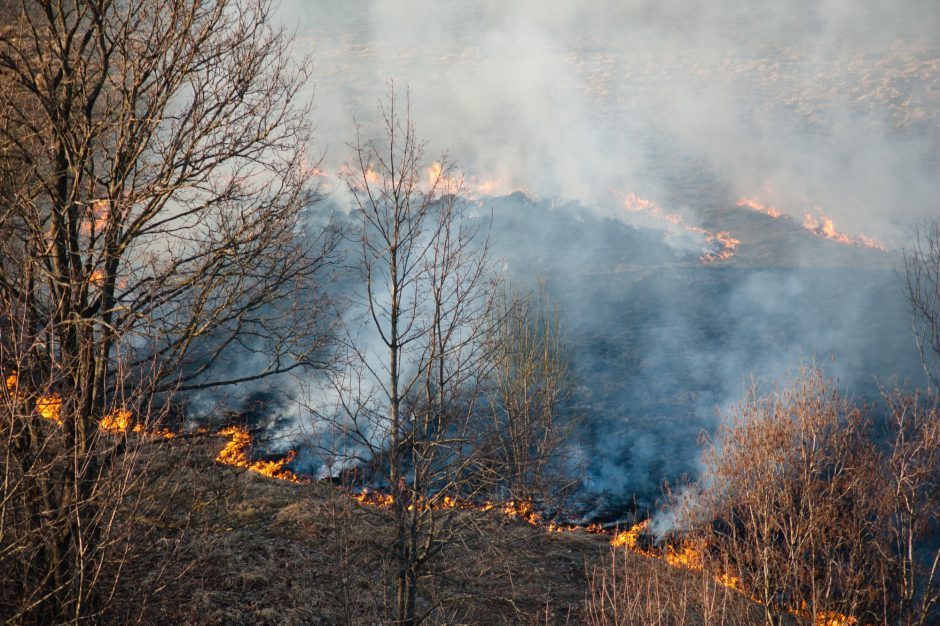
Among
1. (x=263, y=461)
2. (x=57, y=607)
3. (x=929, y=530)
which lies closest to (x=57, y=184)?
(x=57, y=607)

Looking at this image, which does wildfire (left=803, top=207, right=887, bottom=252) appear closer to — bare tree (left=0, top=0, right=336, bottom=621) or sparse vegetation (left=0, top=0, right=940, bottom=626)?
sparse vegetation (left=0, top=0, right=940, bottom=626)

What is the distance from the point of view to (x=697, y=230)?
40.1m

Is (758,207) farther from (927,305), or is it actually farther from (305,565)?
(305,565)

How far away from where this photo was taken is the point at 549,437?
15.8 m

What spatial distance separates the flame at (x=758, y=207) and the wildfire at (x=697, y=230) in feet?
16.5

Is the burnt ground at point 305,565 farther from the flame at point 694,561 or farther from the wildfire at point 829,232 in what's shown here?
the wildfire at point 829,232

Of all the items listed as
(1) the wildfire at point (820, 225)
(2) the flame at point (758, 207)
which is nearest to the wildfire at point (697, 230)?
(2) the flame at point (758, 207)

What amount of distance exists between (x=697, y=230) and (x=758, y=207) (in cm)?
651

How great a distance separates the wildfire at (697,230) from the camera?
1458 inches

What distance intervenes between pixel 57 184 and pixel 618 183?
44.2 m

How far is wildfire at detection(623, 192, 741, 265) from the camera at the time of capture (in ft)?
121

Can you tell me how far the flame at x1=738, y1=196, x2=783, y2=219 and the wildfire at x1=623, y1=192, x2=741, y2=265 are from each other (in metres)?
5.04

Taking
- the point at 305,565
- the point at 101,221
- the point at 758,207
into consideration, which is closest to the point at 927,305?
the point at 305,565

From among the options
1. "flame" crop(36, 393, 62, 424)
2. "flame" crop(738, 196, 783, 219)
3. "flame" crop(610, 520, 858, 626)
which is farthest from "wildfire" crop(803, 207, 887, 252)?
"flame" crop(36, 393, 62, 424)
